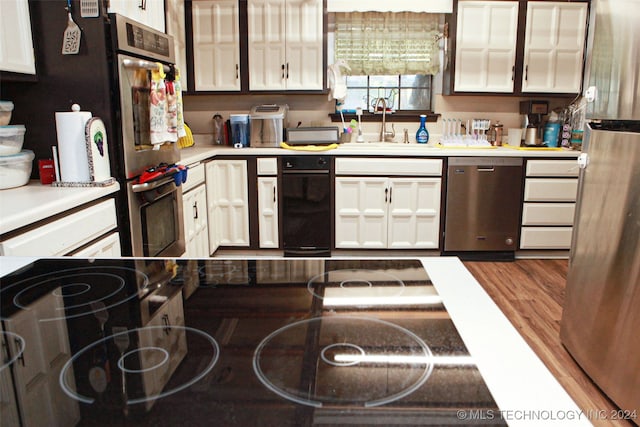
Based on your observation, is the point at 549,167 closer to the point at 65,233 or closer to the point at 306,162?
the point at 306,162

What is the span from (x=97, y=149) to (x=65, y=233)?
1.52 ft

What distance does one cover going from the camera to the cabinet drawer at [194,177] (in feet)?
10.4

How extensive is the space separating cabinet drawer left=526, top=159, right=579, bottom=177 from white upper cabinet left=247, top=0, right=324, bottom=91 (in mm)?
1772

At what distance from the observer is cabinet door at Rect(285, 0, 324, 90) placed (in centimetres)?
385

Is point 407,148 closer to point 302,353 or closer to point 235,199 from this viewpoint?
point 235,199

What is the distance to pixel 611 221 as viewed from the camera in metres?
2.04

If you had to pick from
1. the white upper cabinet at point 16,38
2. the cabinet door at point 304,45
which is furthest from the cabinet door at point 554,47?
the white upper cabinet at point 16,38

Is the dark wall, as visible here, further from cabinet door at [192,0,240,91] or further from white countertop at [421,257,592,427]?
cabinet door at [192,0,240,91]

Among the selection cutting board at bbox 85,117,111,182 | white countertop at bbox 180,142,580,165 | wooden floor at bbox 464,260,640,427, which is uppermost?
cutting board at bbox 85,117,111,182

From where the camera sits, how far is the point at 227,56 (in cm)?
398

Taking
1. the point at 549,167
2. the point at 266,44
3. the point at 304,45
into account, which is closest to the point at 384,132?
the point at 304,45

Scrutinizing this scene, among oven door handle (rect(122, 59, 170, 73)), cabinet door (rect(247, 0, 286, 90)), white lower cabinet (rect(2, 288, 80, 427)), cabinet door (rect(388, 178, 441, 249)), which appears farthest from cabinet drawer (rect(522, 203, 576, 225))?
white lower cabinet (rect(2, 288, 80, 427))

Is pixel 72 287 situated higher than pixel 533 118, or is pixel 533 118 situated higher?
pixel 533 118

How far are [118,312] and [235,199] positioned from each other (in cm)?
308
